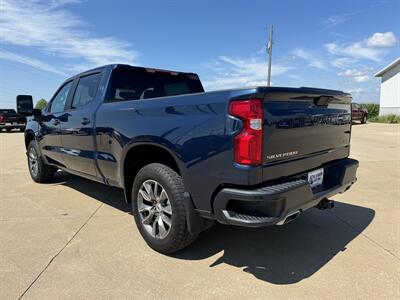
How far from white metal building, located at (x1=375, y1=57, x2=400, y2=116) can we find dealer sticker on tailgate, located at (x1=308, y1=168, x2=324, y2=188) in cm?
3250

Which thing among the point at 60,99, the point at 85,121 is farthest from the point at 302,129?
the point at 60,99

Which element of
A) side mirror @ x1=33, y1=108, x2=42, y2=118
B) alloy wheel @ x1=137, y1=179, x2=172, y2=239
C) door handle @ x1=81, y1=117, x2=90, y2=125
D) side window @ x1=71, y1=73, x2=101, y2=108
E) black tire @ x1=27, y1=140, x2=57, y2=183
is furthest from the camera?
black tire @ x1=27, y1=140, x2=57, y2=183

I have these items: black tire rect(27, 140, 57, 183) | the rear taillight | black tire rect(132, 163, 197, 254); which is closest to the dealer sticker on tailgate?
the rear taillight

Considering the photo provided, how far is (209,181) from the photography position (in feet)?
9.26

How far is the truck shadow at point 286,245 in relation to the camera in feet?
10.2

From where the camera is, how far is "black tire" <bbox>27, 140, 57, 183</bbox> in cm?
630

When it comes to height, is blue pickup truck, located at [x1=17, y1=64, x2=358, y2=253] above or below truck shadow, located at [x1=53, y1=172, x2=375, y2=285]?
above

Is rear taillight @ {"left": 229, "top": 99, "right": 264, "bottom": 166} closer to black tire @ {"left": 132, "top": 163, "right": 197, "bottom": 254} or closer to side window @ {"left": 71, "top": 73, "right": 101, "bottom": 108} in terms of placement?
black tire @ {"left": 132, "top": 163, "right": 197, "bottom": 254}

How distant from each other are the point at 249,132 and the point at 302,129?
0.69m

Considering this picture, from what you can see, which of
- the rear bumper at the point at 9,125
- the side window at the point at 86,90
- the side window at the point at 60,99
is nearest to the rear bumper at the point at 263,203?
the side window at the point at 86,90

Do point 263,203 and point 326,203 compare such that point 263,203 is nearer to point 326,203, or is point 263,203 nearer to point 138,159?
point 326,203

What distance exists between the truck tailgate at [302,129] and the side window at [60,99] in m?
3.73

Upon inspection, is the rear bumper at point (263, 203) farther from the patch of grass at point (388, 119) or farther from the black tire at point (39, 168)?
the patch of grass at point (388, 119)

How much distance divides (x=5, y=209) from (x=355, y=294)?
4604mm
